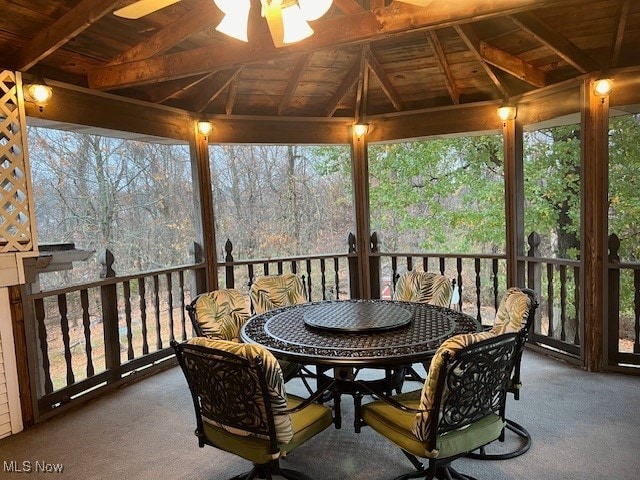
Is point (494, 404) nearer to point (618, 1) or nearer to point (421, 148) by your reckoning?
point (618, 1)

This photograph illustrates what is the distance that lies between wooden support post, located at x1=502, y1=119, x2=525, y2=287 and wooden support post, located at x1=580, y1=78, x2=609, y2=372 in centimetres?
73

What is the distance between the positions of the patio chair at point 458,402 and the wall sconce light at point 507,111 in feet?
10.4

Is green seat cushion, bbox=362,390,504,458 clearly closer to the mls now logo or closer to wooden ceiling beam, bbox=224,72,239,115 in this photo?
the mls now logo

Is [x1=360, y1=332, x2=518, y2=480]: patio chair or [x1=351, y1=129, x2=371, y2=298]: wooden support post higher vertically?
[x1=351, y1=129, x2=371, y2=298]: wooden support post

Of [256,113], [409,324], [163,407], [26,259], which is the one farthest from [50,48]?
[409,324]

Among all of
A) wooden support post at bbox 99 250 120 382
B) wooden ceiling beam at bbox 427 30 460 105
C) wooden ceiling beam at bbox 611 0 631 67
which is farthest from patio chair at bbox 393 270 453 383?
wooden support post at bbox 99 250 120 382

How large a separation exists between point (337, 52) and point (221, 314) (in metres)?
2.85

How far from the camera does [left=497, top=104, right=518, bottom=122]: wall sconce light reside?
4.44m

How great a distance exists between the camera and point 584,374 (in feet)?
12.6

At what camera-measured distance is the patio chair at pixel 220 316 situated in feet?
9.13

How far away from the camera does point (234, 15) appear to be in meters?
2.11

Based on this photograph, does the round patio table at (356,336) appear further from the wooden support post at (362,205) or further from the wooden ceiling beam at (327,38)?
the wooden support post at (362,205)

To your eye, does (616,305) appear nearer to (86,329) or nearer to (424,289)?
(424,289)

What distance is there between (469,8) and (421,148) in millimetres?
4581
